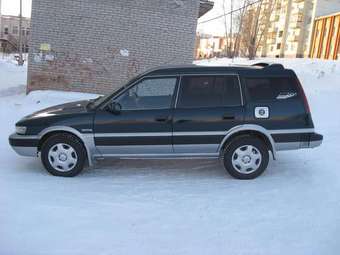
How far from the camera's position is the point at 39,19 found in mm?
12672

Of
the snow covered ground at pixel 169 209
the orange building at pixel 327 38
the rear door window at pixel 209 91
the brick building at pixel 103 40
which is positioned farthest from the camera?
the orange building at pixel 327 38

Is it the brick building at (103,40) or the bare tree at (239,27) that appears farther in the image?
the bare tree at (239,27)

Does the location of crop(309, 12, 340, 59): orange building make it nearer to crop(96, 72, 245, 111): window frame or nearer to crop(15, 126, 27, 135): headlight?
crop(96, 72, 245, 111): window frame

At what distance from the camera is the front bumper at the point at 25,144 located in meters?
5.67

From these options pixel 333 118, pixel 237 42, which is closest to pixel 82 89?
pixel 333 118

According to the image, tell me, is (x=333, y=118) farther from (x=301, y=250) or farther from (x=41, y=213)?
(x=41, y=213)

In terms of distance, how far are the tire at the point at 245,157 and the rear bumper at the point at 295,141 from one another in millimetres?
207

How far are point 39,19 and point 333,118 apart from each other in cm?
945

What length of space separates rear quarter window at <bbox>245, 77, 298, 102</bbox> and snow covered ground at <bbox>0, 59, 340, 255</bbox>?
1250mm

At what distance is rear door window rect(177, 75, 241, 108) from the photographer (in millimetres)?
5707

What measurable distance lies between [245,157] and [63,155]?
8.73 feet

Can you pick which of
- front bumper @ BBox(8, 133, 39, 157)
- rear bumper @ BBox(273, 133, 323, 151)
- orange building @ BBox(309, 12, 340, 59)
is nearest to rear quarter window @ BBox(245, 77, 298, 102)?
rear bumper @ BBox(273, 133, 323, 151)

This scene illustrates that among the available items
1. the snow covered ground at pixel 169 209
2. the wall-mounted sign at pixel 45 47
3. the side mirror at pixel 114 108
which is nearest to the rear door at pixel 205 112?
the snow covered ground at pixel 169 209

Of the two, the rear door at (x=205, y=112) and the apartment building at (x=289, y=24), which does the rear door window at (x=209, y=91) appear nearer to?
the rear door at (x=205, y=112)
